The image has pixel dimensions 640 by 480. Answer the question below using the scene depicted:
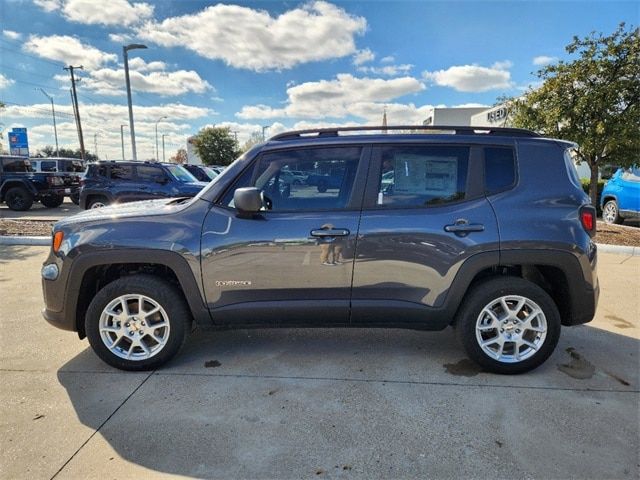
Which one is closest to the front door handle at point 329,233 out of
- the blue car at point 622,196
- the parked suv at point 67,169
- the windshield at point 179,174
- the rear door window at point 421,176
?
the rear door window at point 421,176

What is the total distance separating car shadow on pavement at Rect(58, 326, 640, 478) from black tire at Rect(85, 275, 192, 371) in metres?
0.13

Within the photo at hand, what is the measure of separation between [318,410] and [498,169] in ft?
7.21

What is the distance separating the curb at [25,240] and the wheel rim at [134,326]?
5928 mm

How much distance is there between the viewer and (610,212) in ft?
34.3

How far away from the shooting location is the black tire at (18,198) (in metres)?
13.9

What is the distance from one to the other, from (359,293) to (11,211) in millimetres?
15418

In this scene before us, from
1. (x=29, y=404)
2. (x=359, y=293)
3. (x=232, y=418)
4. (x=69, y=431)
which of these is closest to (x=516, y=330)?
(x=359, y=293)

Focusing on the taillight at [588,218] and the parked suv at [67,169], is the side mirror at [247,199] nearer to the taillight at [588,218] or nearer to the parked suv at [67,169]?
the taillight at [588,218]

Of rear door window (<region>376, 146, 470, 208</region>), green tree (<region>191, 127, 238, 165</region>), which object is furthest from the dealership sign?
rear door window (<region>376, 146, 470, 208</region>)

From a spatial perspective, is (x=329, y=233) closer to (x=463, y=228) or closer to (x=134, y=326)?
(x=463, y=228)

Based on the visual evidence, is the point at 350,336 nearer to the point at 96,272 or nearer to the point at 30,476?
the point at 96,272

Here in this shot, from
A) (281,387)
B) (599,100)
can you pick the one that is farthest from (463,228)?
(599,100)

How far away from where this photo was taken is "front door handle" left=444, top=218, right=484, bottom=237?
120 inches

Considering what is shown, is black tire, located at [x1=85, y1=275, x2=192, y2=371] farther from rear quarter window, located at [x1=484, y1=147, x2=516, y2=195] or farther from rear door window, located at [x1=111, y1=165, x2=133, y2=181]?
rear door window, located at [x1=111, y1=165, x2=133, y2=181]
